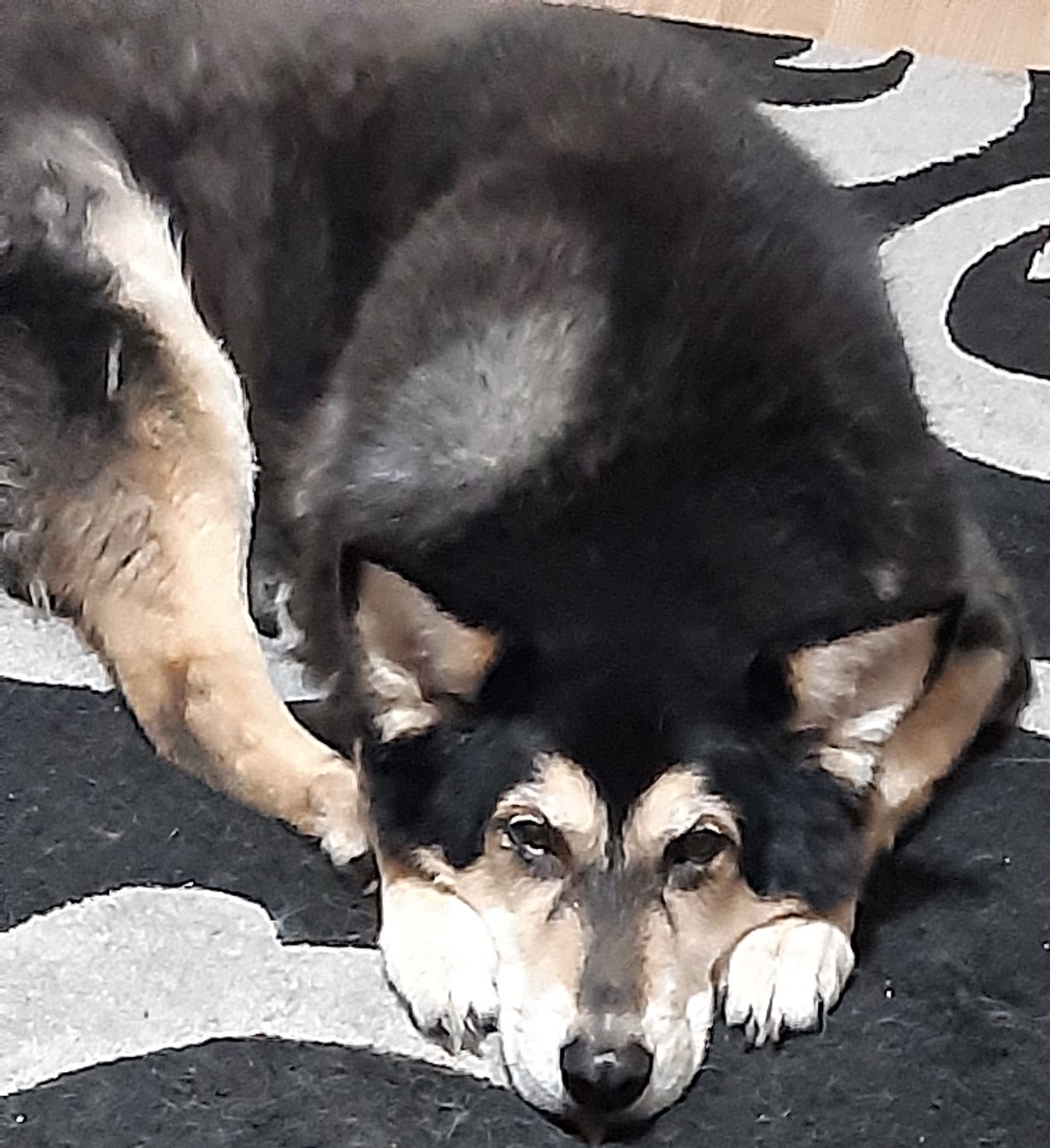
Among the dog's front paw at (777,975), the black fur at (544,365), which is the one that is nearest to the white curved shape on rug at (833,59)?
the black fur at (544,365)

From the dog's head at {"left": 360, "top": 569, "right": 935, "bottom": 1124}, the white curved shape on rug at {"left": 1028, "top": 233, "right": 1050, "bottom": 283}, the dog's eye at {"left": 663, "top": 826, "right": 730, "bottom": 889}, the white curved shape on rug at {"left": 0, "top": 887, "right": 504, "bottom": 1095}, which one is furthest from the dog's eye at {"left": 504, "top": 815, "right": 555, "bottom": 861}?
the white curved shape on rug at {"left": 1028, "top": 233, "right": 1050, "bottom": 283}

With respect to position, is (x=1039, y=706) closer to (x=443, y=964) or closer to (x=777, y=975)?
(x=777, y=975)

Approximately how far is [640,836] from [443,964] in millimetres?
266

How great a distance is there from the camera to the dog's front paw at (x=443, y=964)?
1937 millimetres

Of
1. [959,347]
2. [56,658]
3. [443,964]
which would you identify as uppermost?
[959,347]

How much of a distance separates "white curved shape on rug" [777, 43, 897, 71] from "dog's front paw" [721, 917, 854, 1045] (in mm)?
1923

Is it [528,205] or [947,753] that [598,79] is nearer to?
[528,205]

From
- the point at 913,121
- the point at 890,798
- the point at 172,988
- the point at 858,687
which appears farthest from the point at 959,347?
the point at 172,988

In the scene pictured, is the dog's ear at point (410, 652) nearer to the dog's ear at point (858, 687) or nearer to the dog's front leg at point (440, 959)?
the dog's front leg at point (440, 959)

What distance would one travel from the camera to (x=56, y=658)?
2393 millimetres

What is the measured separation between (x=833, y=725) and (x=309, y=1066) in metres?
0.61

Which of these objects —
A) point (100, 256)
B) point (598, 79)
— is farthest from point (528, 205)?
point (100, 256)

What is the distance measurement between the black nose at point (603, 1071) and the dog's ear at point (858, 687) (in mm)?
336

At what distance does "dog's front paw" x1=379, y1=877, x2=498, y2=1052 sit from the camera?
1937mm
